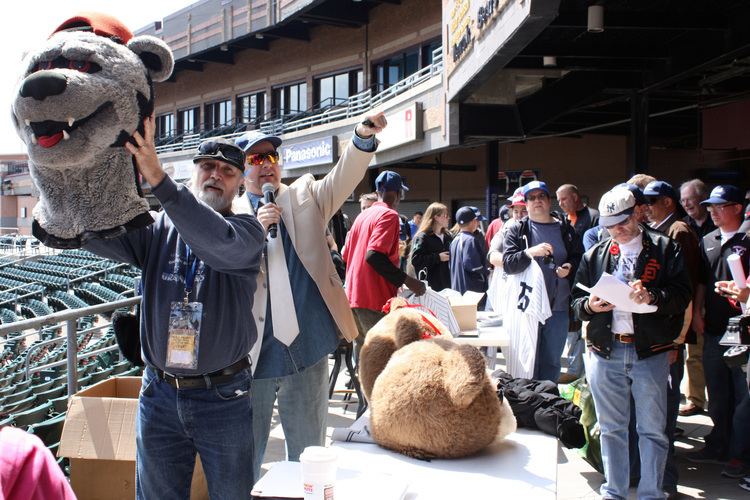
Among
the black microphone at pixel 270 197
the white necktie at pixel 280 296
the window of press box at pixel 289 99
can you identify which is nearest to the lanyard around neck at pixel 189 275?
the black microphone at pixel 270 197

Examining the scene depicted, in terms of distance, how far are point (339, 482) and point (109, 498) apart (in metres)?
1.79

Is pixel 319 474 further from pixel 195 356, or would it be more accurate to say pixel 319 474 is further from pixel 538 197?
pixel 538 197

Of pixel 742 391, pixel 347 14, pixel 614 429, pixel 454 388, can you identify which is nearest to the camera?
pixel 454 388

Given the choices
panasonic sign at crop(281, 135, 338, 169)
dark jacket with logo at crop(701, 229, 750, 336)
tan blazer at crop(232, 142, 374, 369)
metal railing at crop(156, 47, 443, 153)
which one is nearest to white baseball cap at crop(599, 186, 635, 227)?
dark jacket with logo at crop(701, 229, 750, 336)

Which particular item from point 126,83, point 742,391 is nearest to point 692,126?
point 742,391

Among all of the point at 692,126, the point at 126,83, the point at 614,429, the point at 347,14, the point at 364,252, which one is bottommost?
the point at 614,429

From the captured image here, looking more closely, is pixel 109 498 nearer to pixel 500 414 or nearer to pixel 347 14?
pixel 500 414

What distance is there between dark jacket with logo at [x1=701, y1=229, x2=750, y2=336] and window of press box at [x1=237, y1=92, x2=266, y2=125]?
25466 mm

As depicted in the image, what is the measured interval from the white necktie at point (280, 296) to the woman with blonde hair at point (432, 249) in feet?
15.5

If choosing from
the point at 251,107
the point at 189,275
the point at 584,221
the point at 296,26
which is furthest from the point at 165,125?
the point at 189,275

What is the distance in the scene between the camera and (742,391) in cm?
462

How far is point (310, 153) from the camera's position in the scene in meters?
22.1

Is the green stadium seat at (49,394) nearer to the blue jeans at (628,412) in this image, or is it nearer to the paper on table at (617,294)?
the blue jeans at (628,412)

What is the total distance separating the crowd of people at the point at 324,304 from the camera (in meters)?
2.34
